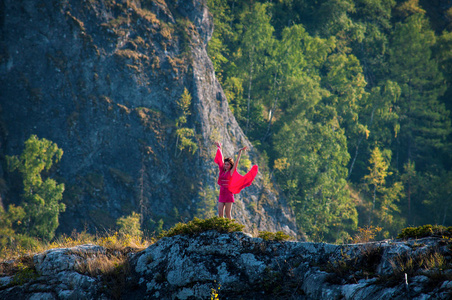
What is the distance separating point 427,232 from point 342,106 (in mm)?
47030

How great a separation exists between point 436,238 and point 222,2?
51.2 meters

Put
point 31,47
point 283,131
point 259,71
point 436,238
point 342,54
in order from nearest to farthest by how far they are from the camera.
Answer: point 436,238 < point 31,47 < point 283,131 < point 259,71 < point 342,54

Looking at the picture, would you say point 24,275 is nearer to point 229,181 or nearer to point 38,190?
point 229,181

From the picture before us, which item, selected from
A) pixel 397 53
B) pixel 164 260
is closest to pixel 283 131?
pixel 397 53

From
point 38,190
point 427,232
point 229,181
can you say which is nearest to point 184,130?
point 38,190

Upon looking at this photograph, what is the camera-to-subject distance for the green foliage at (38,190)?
30391 millimetres

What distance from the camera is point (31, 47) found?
1329 inches

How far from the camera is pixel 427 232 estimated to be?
7160 mm

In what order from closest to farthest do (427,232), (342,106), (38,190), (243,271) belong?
(427,232), (243,271), (38,190), (342,106)

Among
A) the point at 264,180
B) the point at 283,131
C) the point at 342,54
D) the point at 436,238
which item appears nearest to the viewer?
the point at 436,238

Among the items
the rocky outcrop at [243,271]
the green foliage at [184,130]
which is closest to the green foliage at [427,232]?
the rocky outcrop at [243,271]

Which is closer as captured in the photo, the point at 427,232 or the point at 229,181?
the point at 427,232

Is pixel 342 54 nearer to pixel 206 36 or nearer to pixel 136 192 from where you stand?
pixel 206 36

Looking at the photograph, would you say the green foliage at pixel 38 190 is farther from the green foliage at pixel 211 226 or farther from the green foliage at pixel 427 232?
the green foliage at pixel 427 232
